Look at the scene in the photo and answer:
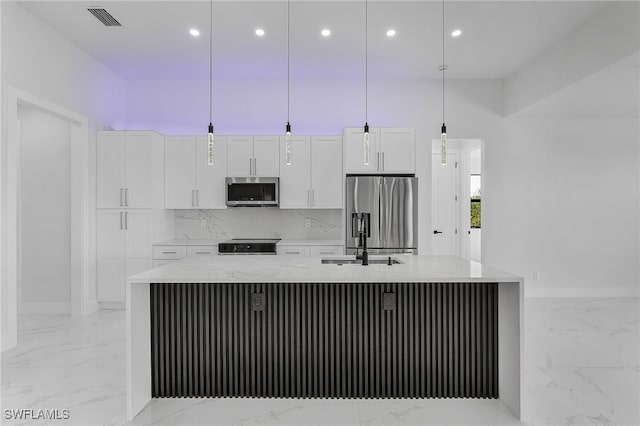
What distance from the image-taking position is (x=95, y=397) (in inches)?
104

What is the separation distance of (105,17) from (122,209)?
2151 millimetres

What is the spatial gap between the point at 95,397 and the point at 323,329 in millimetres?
1588

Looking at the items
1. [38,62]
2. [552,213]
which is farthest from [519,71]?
[38,62]

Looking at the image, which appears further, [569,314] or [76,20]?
[569,314]

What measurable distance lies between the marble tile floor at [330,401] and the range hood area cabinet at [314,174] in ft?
8.31

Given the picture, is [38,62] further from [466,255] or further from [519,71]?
[466,255]

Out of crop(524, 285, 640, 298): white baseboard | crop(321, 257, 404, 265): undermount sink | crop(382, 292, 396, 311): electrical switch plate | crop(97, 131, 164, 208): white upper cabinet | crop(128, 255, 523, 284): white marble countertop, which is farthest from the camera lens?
crop(524, 285, 640, 298): white baseboard

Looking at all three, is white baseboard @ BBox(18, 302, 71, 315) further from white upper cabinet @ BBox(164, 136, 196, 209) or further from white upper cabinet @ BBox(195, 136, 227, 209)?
white upper cabinet @ BBox(195, 136, 227, 209)

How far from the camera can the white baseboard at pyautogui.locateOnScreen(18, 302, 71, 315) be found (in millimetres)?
4781

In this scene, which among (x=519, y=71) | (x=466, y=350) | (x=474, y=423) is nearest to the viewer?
(x=474, y=423)

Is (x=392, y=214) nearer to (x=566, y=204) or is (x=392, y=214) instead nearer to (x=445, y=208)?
(x=445, y=208)

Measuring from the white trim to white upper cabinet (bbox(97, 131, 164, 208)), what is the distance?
5395mm

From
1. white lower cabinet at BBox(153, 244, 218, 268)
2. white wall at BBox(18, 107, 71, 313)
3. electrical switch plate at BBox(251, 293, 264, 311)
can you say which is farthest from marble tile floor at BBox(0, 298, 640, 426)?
white lower cabinet at BBox(153, 244, 218, 268)

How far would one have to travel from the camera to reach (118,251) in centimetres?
482
